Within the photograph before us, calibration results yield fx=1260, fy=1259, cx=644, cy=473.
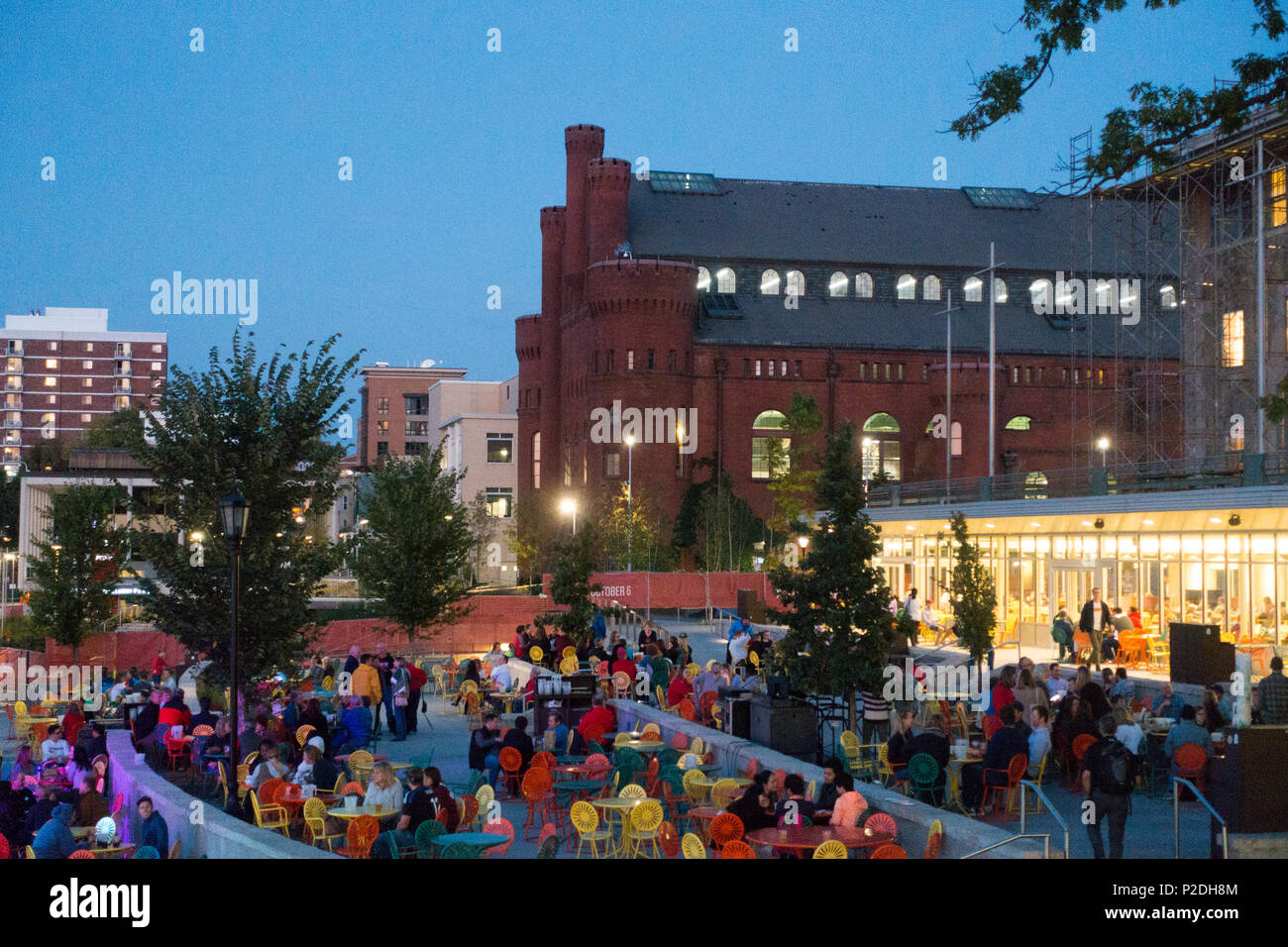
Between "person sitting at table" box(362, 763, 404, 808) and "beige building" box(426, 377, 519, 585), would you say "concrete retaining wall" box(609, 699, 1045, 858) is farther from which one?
"beige building" box(426, 377, 519, 585)

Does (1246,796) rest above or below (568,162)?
below

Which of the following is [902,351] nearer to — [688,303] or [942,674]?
[688,303]

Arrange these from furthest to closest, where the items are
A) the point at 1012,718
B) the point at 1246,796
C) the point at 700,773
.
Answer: the point at 1012,718 < the point at 700,773 < the point at 1246,796

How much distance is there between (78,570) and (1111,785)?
1249 inches

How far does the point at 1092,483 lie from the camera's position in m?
Result: 33.3

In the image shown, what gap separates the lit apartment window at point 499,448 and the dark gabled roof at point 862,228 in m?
28.4

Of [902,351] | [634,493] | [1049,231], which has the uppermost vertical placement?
[1049,231]

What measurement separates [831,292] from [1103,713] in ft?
200

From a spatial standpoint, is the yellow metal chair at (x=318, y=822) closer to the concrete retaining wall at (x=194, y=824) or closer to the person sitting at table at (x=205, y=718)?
the concrete retaining wall at (x=194, y=824)

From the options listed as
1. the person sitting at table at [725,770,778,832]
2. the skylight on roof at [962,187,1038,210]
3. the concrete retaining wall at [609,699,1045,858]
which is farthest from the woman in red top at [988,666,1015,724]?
the skylight on roof at [962,187,1038,210]

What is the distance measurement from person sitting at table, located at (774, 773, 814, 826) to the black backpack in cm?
272

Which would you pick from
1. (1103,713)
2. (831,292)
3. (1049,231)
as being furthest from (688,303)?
(1103,713)

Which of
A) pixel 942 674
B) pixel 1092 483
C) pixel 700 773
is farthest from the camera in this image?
pixel 1092 483

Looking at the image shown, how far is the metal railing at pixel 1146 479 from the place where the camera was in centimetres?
2736
